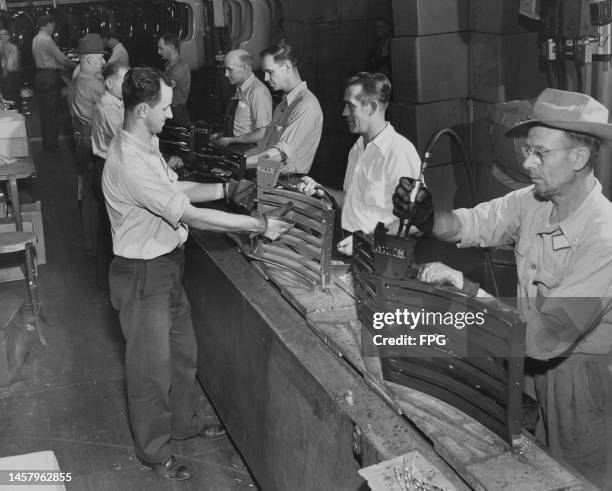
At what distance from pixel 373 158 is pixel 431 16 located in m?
3.13

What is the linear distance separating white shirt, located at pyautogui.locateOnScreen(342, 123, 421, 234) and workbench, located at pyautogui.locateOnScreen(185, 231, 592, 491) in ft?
2.06

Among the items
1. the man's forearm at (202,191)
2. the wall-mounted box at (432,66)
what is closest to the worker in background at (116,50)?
the wall-mounted box at (432,66)

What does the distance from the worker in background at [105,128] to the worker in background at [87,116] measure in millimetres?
500

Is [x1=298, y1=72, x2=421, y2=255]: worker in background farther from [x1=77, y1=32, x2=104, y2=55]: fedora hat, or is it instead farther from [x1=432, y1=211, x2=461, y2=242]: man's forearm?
[x1=77, y1=32, x2=104, y2=55]: fedora hat

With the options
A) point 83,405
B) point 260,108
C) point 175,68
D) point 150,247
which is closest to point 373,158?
point 150,247

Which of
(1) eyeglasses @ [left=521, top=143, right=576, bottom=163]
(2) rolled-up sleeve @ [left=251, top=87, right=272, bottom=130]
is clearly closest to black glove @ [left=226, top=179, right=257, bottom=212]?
(1) eyeglasses @ [left=521, top=143, right=576, bottom=163]

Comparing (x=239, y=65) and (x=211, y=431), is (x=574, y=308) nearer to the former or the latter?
(x=211, y=431)

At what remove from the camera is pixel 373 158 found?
13.0 feet

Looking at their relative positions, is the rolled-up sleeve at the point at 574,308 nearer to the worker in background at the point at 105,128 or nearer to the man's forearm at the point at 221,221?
the man's forearm at the point at 221,221

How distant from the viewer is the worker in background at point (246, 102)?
641 cm

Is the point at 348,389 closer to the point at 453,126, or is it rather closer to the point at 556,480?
the point at 556,480

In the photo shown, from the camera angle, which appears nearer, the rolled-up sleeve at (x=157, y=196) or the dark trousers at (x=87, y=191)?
the rolled-up sleeve at (x=157, y=196)

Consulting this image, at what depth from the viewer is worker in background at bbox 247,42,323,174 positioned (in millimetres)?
5184

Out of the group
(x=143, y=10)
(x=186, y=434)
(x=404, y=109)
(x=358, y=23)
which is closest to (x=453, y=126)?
(x=404, y=109)
